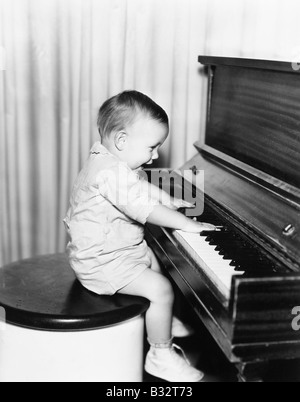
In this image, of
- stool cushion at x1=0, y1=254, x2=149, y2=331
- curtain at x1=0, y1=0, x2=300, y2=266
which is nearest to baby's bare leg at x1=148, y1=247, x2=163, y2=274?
stool cushion at x1=0, y1=254, x2=149, y2=331

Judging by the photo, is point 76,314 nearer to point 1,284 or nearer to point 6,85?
point 1,284

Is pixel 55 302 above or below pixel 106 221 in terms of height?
below

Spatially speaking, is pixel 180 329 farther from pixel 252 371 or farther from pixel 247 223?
pixel 252 371

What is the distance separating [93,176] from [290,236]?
28.8 inches

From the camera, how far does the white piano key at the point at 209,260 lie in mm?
1453

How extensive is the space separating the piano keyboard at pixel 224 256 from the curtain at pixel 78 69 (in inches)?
44.9

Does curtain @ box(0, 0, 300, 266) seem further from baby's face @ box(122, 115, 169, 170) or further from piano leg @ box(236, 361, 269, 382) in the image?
piano leg @ box(236, 361, 269, 382)

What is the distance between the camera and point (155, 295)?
73.3 inches

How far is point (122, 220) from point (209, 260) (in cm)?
48

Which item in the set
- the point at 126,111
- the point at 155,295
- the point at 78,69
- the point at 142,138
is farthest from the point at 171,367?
the point at 78,69

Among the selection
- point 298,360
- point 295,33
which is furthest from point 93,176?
point 295,33

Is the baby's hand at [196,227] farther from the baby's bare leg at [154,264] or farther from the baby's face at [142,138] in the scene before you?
the baby's bare leg at [154,264]

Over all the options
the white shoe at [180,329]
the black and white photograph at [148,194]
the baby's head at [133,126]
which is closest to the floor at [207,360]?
the black and white photograph at [148,194]

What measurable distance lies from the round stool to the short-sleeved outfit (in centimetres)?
9
